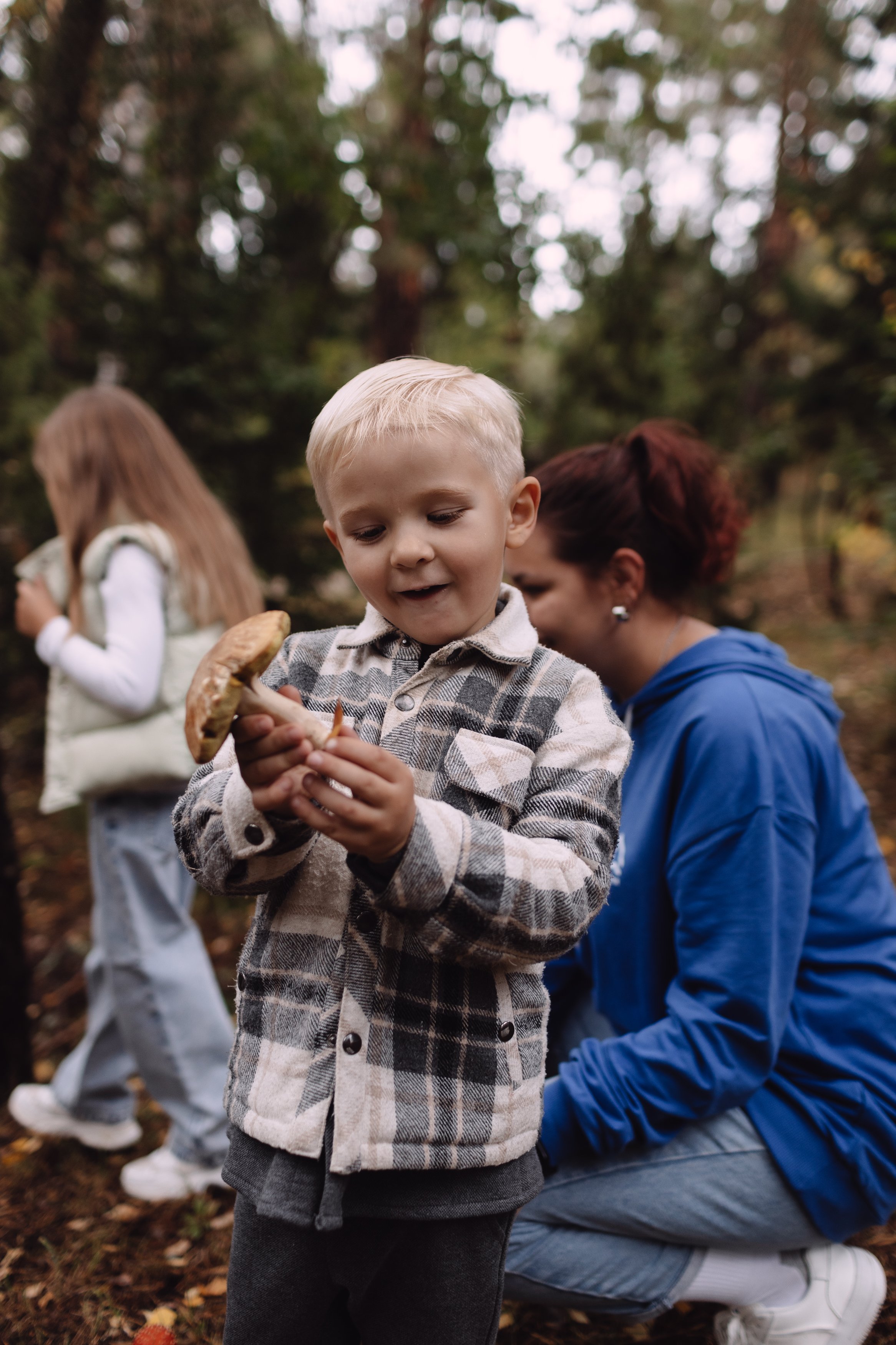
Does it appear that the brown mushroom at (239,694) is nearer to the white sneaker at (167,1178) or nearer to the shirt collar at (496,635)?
the shirt collar at (496,635)

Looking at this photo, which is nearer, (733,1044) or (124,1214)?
(733,1044)

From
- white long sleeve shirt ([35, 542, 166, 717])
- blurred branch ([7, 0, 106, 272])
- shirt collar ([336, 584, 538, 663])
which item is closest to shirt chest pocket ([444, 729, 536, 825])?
shirt collar ([336, 584, 538, 663])

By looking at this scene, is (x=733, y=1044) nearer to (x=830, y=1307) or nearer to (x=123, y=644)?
(x=830, y=1307)

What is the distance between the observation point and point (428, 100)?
675 centimetres

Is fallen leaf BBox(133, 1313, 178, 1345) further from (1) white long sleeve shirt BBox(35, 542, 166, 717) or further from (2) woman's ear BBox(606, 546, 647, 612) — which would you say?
(2) woman's ear BBox(606, 546, 647, 612)

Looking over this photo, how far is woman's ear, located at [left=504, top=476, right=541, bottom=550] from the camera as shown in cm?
143

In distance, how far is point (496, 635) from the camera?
4.47 ft

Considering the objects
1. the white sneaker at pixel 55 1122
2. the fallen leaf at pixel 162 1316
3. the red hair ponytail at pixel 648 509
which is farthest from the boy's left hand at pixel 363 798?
the white sneaker at pixel 55 1122

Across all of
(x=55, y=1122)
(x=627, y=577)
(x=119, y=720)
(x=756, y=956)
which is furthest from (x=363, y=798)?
(x=55, y=1122)

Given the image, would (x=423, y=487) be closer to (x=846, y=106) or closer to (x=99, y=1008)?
(x=99, y=1008)

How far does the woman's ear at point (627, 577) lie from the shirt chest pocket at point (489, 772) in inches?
41.4

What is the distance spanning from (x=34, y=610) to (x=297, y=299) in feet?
14.3

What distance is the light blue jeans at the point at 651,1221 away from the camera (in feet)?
6.05

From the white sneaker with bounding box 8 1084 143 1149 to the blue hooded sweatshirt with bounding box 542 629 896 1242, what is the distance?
6.01 ft
